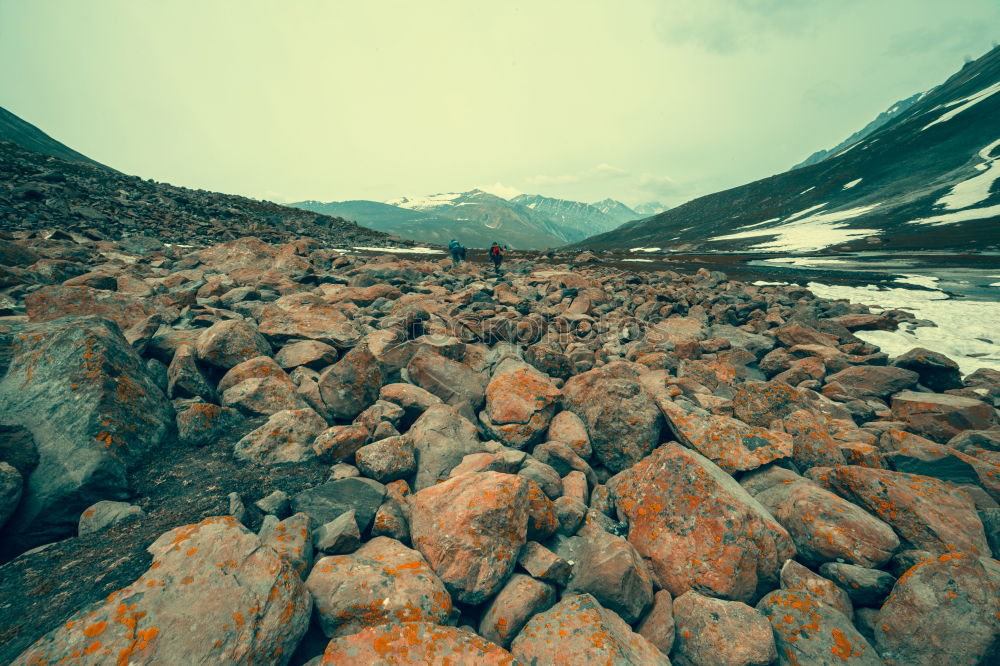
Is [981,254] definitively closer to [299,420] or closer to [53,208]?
[299,420]

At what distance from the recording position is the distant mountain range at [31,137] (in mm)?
118500

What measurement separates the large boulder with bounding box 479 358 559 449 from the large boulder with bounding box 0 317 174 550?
4964 millimetres

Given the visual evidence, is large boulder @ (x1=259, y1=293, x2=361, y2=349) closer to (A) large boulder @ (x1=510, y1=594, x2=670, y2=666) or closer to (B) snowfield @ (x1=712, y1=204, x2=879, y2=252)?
(A) large boulder @ (x1=510, y1=594, x2=670, y2=666)

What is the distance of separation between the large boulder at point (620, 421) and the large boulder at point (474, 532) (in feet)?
7.89

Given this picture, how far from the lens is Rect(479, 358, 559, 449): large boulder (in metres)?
6.68

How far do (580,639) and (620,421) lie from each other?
3490 millimetres

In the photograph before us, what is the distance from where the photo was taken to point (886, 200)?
117562 mm

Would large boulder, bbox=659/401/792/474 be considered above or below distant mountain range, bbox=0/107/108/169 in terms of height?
below

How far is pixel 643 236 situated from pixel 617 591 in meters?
193

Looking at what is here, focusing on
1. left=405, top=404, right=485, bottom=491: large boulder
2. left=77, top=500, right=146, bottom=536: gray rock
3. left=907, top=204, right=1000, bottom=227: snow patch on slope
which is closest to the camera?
left=77, top=500, right=146, bottom=536: gray rock

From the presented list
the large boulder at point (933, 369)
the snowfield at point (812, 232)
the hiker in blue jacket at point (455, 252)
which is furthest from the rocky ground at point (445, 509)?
the snowfield at point (812, 232)

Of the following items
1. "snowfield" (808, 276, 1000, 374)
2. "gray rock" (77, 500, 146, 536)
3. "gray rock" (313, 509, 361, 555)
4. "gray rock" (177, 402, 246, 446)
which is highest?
"gray rock" (177, 402, 246, 446)

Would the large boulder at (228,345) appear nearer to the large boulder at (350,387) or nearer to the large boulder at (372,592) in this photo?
the large boulder at (350,387)

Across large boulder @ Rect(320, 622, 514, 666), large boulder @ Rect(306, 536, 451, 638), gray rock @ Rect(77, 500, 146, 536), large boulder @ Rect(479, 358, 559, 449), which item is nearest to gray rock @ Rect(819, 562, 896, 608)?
large boulder @ Rect(320, 622, 514, 666)
